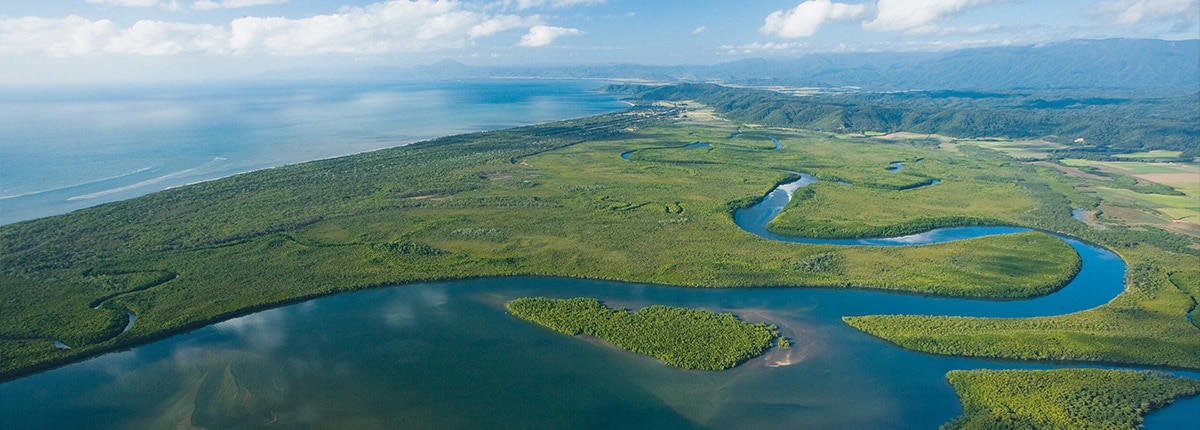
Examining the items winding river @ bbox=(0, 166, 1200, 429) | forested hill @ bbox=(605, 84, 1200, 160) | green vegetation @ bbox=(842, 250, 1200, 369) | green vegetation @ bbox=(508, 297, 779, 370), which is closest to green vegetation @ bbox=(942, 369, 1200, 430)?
winding river @ bbox=(0, 166, 1200, 429)

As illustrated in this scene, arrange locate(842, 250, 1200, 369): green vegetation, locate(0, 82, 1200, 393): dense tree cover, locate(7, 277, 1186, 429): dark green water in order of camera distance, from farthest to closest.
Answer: locate(0, 82, 1200, 393): dense tree cover < locate(842, 250, 1200, 369): green vegetation < locate(7, 277, 1186, 429): dark green water

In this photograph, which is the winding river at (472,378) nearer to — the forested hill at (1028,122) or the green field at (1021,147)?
the green field at (1021,147)

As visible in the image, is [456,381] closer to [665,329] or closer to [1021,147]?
[665,329]

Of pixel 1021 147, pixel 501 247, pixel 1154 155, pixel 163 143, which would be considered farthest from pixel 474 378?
pixel 1154 155

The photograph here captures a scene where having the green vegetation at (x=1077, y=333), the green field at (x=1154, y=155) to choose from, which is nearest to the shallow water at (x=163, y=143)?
the green vegetation at (x=1077, y=333)

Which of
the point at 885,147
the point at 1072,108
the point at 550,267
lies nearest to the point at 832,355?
the point at 550,267

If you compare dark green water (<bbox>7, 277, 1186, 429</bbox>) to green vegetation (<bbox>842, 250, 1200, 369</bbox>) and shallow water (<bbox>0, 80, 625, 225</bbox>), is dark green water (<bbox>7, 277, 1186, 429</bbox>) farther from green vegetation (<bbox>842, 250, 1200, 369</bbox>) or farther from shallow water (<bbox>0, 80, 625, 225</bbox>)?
shallow water (<bbox>0, 80, 625, 225</bbox>)

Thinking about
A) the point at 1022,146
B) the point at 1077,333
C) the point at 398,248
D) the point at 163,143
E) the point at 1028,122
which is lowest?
the point at 1022,146
